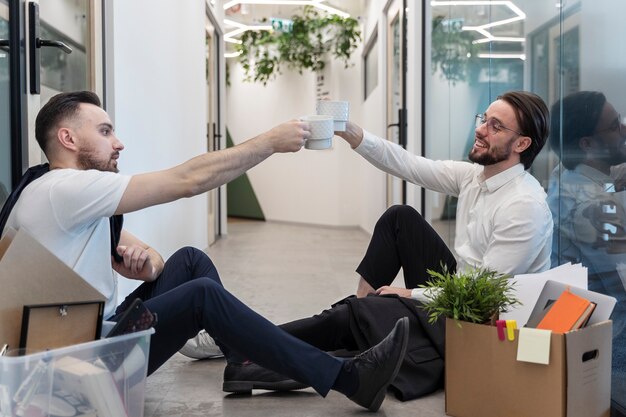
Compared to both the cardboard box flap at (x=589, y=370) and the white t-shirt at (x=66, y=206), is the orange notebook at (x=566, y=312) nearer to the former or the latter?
the cardboard box flap at (x=589, y=370)

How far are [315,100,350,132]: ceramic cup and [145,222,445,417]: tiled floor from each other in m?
0.82

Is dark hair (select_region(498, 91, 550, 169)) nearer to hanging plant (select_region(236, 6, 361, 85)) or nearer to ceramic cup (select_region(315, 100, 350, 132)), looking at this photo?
ceramic cup (select_region(315, 100, 350, 132))

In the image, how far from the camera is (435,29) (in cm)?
470

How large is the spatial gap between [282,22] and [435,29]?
5.13 metres

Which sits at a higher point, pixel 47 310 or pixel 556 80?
pixel 556 80

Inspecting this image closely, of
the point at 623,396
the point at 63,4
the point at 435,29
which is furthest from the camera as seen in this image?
the point at 435,29

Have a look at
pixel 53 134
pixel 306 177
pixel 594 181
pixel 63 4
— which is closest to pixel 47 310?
pixel 53 134

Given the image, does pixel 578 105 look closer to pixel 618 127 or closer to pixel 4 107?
pixel 618 127

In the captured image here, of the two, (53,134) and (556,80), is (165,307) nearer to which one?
(53,134)

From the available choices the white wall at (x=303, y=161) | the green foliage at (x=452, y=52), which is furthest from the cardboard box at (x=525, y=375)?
the white wall at (x=303, y=161)

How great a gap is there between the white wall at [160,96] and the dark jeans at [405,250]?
4.96 feet

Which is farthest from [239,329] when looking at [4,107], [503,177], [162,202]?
[4,107]

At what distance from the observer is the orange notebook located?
5.60ft

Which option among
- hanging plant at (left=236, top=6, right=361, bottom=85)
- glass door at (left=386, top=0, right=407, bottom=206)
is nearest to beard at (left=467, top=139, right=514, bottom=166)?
glass door at (left=386, top=0, right=407, bottom=206)
